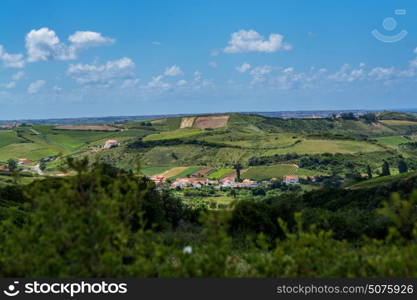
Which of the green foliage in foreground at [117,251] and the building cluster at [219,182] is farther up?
the green foliage in foreground at [117,251]

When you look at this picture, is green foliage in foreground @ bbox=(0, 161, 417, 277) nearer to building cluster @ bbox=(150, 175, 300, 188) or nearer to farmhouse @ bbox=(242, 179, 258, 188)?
building cluster @ bbox=(150, 175, 300, 188)

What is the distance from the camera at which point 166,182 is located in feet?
636

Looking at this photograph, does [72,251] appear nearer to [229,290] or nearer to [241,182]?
[229,290]

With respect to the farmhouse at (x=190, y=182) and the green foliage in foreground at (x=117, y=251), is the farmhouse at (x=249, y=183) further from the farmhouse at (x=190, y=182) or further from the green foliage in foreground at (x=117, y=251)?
the green foliage in foreground at (x=117, y=251)

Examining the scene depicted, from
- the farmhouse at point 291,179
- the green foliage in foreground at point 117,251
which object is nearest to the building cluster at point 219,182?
the farmhouse at point 291,179

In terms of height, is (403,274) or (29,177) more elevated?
(403,274)

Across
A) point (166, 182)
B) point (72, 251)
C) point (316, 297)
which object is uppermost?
point (72, 251)

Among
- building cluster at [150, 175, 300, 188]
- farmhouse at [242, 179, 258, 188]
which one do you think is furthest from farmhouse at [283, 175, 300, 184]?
farmhouse at [242, 179, 258, 188]

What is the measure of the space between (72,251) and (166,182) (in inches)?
7155

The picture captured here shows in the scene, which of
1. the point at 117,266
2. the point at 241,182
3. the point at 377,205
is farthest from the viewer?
the point at 241,182

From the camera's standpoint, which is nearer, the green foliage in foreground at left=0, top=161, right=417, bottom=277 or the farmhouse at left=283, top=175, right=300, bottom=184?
the green foliage in foreground at left=0, top=161, right=417, bottom=277

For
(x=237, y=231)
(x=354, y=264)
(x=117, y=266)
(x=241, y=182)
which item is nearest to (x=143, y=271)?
(x=117, y=266)

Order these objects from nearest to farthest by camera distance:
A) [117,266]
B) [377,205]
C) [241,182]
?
[117,266] < [377,205] < [241,182]

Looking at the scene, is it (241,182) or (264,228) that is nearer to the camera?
(264,228)
